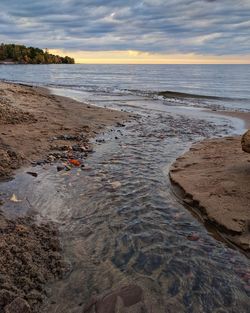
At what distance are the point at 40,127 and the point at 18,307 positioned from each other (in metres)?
8.70

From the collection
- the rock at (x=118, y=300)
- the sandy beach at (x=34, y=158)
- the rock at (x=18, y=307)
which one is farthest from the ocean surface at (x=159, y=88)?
the rock at (x=18, y=307)

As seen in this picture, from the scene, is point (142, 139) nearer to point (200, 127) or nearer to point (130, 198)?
point (200, 127)

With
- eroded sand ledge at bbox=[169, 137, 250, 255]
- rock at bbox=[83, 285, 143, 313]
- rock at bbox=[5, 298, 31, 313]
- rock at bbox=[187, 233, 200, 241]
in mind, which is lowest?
rock at bbox=[83, 285, 143, 313]

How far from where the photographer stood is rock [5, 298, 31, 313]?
3.22 metres

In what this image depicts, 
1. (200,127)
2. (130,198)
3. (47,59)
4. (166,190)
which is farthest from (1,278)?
(47,59)

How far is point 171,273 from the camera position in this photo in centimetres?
411

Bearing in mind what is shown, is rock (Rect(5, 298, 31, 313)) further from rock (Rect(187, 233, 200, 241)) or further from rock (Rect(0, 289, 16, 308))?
rock (Rect(187, 233, 200, 241))

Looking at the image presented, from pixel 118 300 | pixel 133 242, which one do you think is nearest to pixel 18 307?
pixel 118 300

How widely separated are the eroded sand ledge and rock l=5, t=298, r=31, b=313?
302 centimetres

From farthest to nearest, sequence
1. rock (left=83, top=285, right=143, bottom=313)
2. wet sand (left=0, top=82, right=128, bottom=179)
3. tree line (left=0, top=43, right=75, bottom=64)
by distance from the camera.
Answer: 1. tree line (left=0, top=43, right=75, bottom=64)
2. wet sand (left=0, top=82, right=128, bottom=179)
3. rock (left=83, top=285, right=143, bottom=313)

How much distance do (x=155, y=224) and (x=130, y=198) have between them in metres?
1.08

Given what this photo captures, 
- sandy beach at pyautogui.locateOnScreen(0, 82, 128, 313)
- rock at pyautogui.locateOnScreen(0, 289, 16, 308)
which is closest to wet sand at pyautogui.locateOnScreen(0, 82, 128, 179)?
sandy beach at pyautogui.locateOnScreen(0, 82, 128, 313)

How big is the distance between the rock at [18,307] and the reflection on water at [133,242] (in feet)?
0.90

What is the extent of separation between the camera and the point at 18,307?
3262 mm
